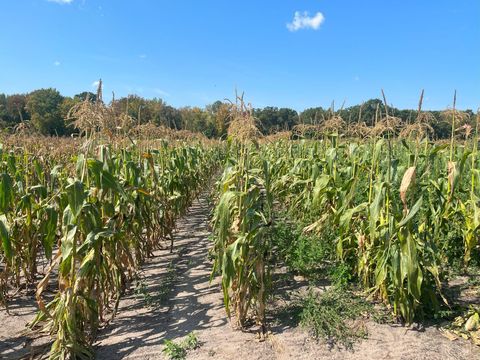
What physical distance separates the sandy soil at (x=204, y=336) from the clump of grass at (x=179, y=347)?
0.05m

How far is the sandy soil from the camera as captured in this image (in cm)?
283

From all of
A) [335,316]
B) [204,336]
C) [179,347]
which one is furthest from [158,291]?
[335,316]

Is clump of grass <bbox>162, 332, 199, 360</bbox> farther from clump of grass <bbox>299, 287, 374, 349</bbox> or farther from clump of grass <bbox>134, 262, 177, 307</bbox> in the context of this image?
clump of grass <bbox>299, 287, 374, 349</bbox>

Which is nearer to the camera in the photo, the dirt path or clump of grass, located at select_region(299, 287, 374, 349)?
the dirt path

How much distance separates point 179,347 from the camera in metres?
2.93

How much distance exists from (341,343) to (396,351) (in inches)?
16.1

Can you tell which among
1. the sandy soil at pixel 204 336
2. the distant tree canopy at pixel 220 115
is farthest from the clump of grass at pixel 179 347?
the distant tree canopy at pixel 220 115

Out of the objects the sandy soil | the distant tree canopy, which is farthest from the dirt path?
the distant tree canopy

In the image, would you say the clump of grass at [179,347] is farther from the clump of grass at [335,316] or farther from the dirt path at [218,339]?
the clump of grass at [335,316]

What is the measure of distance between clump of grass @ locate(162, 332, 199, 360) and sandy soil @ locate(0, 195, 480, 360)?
5 cm

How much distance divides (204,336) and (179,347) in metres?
0.28

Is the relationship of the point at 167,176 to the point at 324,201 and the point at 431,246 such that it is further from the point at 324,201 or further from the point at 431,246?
the point at 431,246

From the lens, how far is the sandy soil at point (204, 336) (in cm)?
283

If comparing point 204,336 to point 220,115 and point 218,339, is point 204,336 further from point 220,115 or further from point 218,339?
point 220,115
